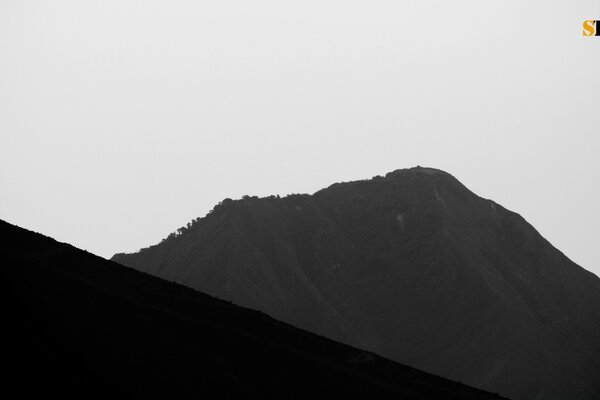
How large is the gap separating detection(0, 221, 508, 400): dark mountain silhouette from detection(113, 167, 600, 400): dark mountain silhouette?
71.8 meters

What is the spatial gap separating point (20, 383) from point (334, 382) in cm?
321

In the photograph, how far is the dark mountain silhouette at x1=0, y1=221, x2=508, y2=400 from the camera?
825 cm

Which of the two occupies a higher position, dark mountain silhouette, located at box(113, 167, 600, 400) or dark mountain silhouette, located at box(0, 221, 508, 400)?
dark mountain silhouette, located at box(113, 167, 600, 400)

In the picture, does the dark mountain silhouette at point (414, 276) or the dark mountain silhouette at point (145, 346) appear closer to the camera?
the dark mountain silhouette at point (145, 346)

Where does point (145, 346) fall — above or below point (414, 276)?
below

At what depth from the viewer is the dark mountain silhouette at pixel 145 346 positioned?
825 cm

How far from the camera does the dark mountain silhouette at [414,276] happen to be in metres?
87.1

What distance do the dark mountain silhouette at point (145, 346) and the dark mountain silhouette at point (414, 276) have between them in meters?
71.8

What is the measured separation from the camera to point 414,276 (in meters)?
102

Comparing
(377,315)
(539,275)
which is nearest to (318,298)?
(377,315)

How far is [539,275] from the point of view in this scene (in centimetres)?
10575

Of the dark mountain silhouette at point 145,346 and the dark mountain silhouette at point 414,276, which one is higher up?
the dark mountain silhouette at point 414,276

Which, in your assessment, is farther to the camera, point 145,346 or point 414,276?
point 414,276

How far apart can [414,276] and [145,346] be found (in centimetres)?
9457
